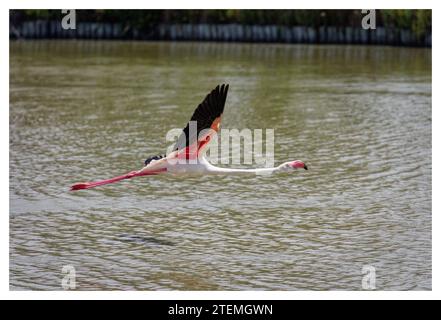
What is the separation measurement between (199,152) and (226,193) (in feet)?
8.16

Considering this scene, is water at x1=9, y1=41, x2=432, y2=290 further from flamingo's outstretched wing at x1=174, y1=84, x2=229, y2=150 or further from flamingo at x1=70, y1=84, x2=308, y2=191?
flamingo's outstretched wing at x1=174, y1=84, x2=229, y2=150

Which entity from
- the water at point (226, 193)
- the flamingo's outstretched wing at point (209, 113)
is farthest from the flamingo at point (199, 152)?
the water at point (226, 193)

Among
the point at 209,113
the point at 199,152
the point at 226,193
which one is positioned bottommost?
the point at 226,193

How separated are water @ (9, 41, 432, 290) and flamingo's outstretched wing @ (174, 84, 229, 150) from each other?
128 cm

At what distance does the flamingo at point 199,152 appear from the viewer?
1085 cm

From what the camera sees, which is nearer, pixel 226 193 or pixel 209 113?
pixel 209 113

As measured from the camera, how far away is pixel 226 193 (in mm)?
13758

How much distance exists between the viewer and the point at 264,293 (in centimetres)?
980

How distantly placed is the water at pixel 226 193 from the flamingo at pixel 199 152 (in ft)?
2.66

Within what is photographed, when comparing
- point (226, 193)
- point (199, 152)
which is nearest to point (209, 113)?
point (199, 152)

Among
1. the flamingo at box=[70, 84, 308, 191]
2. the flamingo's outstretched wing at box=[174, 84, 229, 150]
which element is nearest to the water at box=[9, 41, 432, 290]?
the flamingo at box=[70, 84, 308, 191]

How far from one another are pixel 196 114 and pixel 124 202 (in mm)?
2680

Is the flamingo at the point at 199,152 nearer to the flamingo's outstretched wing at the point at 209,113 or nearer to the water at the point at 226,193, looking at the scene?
the flamingo's outstretched wing at the point at 209,113

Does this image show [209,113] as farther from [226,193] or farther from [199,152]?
[226,193]
